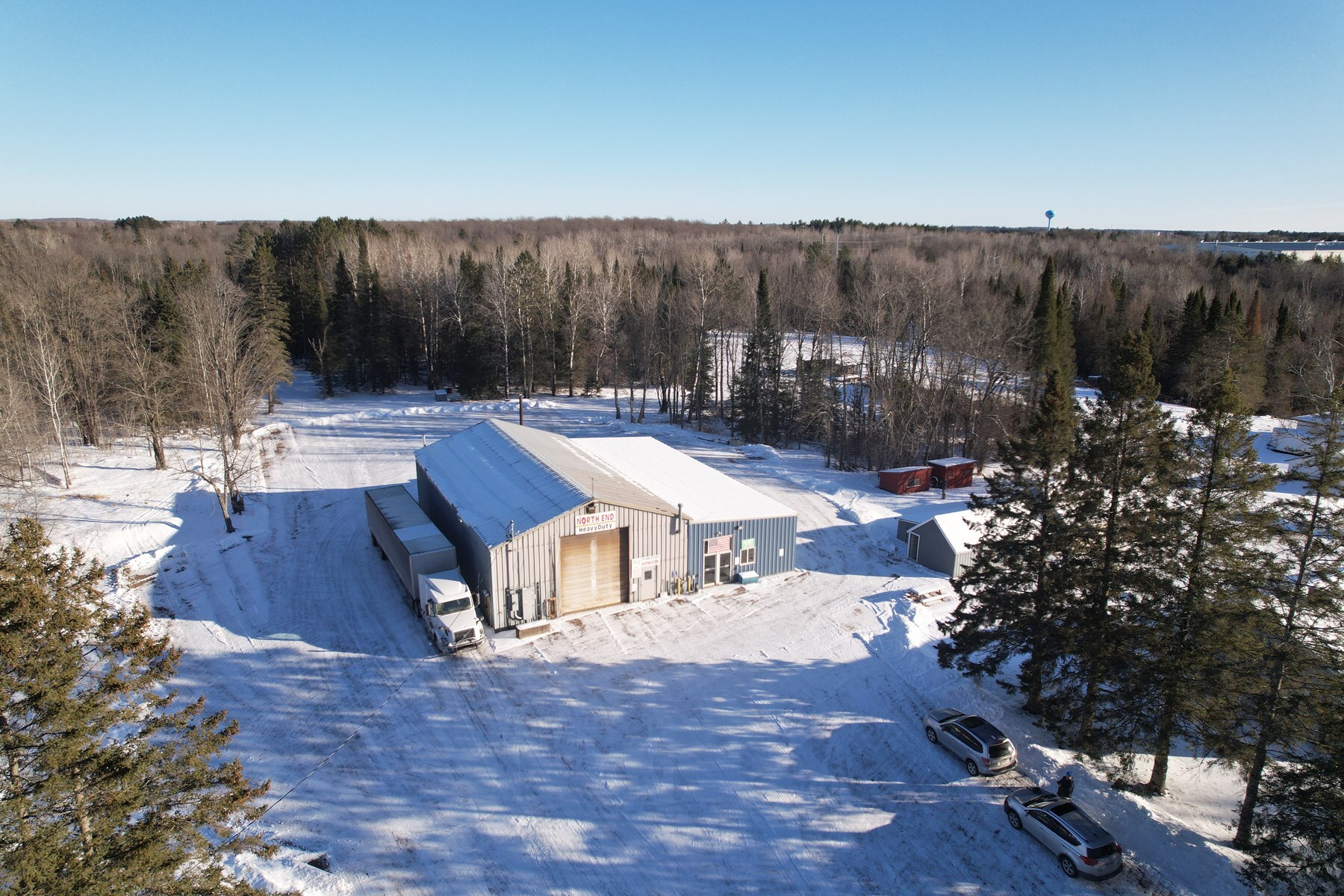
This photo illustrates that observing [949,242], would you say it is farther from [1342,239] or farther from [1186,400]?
[1342,239]

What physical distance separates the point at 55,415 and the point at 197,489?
6940mm

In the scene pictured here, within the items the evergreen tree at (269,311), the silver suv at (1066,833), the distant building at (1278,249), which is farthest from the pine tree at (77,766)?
the distant building at (1278,249)

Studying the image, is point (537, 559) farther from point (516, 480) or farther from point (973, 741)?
point (973, 741)

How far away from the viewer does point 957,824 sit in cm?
1414

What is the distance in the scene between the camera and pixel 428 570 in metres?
21.5

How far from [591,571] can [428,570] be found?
15.7 ft

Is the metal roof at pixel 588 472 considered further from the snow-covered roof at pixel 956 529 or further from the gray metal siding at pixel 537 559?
the snow-covered roof at pixel 956 529

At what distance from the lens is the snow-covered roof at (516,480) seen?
21438mm

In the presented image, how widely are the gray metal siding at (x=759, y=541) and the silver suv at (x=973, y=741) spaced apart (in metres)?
8.55

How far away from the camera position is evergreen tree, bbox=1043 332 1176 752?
14.5 m

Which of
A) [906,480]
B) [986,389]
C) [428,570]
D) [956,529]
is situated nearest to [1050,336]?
[986,389]

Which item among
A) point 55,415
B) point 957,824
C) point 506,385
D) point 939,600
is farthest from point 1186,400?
point 55,415

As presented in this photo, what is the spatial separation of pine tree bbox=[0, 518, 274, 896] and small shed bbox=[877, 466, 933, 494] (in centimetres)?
2989

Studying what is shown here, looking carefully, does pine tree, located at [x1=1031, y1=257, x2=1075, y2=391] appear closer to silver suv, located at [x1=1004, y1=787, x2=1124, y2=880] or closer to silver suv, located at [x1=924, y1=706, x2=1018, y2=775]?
silver suv, located at [x1=924, y1=706, x2=1018, y2=775]
